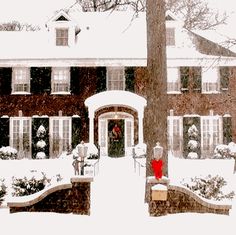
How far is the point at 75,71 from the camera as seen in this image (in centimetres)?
2981

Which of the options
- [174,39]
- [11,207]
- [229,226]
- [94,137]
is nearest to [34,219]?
[11,207]

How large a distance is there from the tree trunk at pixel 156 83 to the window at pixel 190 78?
53.2 ft

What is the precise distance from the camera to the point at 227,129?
2972 centimetres

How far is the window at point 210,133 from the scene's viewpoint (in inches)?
1175

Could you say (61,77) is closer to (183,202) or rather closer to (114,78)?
(114,78)

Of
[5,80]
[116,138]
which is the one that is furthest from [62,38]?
[116,138]

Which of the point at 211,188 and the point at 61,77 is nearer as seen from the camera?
the point at 211,188

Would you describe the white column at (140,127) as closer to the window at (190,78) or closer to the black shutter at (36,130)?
the window at (190,78)

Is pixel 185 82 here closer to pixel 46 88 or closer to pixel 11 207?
pixel 46 88

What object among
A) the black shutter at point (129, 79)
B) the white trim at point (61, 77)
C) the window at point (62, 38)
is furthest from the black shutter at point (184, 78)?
the window at point (62, 38)

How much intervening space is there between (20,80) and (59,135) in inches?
150

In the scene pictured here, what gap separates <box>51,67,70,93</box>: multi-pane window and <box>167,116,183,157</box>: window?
6.06 meters

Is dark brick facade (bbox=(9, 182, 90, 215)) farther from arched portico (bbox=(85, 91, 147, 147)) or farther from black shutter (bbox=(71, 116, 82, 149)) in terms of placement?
black shutter (bbox=(71, 116, 82, 149))

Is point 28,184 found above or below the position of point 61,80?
below
